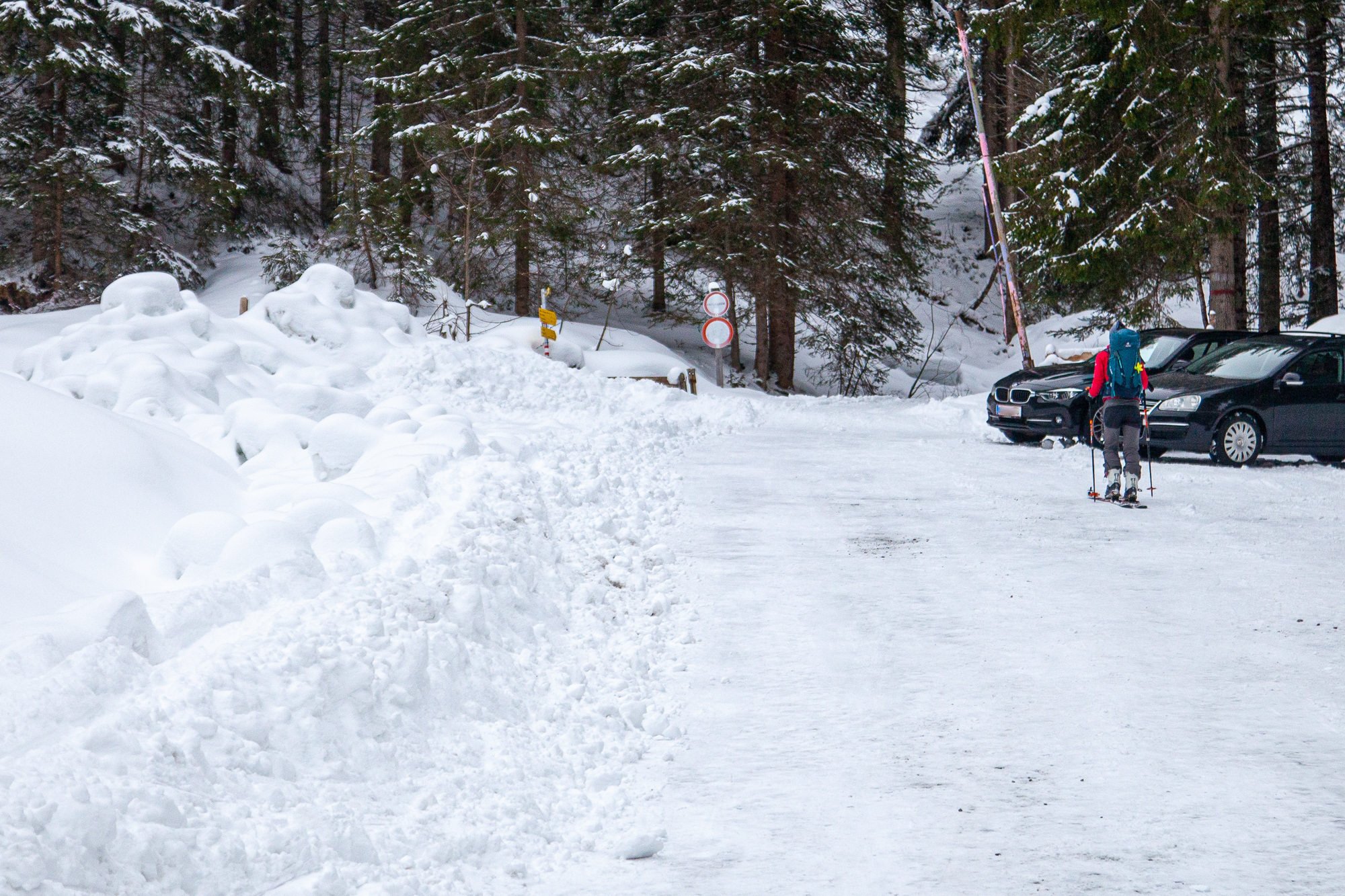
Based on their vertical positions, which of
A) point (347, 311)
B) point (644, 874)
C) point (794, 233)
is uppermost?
point (794, 233)

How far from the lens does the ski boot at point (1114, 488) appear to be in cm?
1005

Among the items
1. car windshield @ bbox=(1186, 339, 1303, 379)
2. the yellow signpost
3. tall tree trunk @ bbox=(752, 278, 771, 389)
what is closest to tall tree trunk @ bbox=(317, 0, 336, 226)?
tall tree trunk @ bbox=(752, 278, 771, 389)

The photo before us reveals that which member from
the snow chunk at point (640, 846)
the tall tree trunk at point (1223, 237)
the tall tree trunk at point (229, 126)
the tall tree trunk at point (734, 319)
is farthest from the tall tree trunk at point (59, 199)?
the snow chunk at point (640, 846)

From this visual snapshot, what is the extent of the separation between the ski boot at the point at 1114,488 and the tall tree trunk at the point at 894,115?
56.4ft

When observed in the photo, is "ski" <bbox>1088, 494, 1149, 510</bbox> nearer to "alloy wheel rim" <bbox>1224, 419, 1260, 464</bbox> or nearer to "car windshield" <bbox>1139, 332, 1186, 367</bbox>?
"alloy wheel rim" <bbox>1224, 419, 1260, 464</bbox>

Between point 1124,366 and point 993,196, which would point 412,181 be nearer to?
point 993,196

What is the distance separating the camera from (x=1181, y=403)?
43.8 feet

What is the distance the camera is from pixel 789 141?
2580 cm

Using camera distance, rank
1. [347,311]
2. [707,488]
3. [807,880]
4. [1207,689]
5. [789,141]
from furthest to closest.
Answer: [789,141] → [347,311] → [707,488] → [1207,689] → [807,880]

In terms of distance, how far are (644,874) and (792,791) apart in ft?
2.63

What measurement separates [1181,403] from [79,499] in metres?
12.0

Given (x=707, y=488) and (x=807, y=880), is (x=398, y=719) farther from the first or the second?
(x=707, y=488)

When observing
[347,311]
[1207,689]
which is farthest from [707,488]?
[347,311]

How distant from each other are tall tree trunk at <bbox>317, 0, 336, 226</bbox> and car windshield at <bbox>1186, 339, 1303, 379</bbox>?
25.4 m
